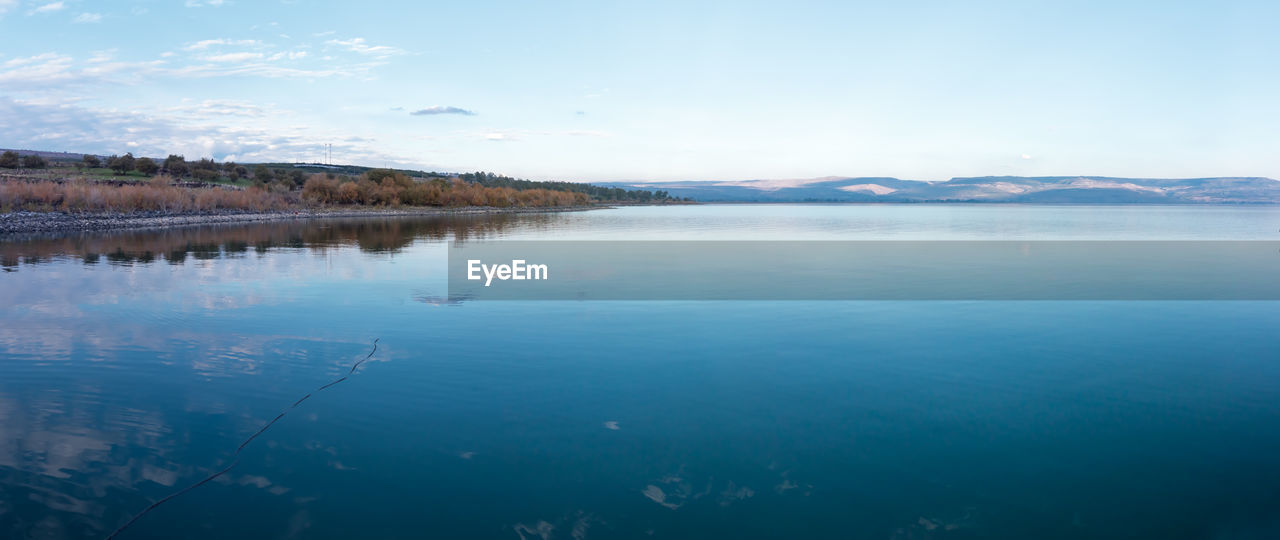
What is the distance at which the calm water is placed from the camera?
523 cm

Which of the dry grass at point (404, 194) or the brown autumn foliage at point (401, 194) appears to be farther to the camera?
the brown autumn foliage at point (401, 194)

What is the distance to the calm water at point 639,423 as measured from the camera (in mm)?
5227

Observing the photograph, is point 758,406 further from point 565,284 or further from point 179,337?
point 565,284

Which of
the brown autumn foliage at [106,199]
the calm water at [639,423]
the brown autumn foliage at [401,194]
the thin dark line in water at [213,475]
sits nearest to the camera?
the thin dark line in water at [213,475]

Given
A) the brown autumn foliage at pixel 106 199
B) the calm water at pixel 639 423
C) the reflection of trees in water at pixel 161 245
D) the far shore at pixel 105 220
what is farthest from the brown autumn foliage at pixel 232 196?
the calm water at pixel 639 423

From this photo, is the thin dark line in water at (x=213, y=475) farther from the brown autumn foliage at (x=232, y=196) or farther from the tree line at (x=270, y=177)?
the tree line at (x=270, y=177)

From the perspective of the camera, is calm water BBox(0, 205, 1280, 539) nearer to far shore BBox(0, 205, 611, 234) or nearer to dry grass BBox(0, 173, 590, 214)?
far shore BBox(0, 205, 611, 234)

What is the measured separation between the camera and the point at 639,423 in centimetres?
714

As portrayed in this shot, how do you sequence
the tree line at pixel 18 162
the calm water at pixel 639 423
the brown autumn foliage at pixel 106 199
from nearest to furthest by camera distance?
the calm water at pixel 639 423 < the brown autumn foliage at pixel 106 199 < the tree line at pixel 18 162

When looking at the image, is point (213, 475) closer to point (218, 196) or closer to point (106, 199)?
point (106, 199)

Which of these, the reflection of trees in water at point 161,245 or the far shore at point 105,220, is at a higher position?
the far shore at point 105,220

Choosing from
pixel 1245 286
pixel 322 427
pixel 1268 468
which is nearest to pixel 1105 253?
pixel 1245 286

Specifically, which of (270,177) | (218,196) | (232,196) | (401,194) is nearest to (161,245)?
(218,196)

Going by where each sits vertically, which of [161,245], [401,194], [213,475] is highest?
[401,194]
